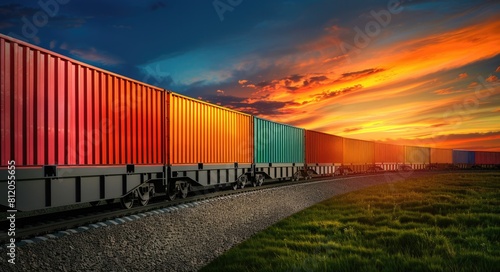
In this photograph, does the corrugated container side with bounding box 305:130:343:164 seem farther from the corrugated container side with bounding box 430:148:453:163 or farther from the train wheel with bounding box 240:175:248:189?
the corrugated container side with bounding box 430:148:453:163

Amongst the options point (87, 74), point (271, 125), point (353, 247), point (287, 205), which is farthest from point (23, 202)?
point (271, 125)

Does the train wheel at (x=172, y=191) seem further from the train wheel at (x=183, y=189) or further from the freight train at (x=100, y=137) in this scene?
the train wheel at (x=183, y=189)

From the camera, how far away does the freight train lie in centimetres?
873

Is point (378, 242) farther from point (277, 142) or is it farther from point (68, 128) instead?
point (277, 142)

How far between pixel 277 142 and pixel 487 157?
8705 cm

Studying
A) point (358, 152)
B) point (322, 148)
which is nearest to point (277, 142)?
point (322, 148)

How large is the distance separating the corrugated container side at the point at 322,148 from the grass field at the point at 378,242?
593 inches

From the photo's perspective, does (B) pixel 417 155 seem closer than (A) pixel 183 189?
No

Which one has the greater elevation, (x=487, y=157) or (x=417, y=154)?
(x=417, y=154)

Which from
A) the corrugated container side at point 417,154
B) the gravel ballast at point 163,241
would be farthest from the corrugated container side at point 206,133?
the corrugated container side at point 417,154

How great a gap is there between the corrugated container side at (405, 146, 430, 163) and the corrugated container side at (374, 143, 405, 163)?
7.83 feet

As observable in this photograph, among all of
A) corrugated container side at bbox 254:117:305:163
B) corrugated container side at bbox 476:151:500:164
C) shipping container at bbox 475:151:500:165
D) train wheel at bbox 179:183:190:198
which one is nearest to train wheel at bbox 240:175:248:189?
corrugated container side at bbox 254:117:305:163

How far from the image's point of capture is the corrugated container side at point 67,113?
864 centimetres

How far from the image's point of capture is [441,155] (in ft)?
260
